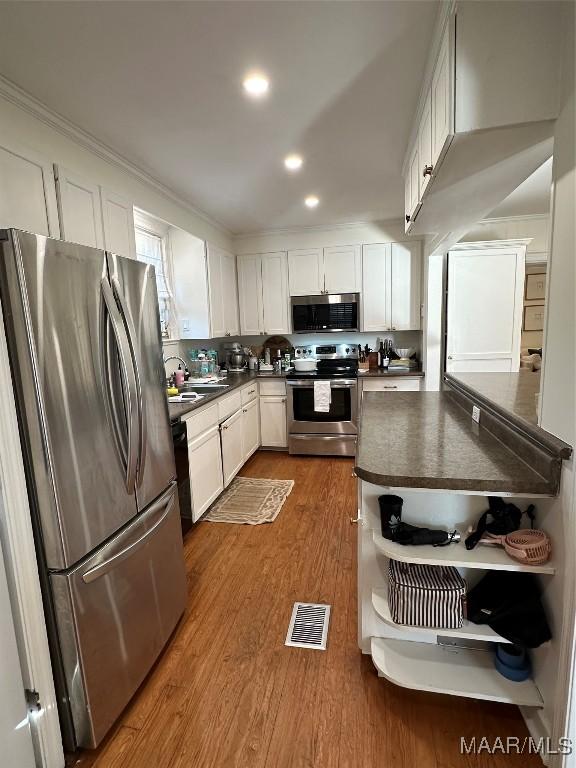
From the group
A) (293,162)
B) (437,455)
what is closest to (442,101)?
(437,455)

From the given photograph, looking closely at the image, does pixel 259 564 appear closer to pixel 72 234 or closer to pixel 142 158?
pixel 72 234

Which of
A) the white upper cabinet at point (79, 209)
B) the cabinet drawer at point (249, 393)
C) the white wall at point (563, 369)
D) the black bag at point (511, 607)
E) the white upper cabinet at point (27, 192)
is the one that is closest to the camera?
the white wall at point (563, 369)

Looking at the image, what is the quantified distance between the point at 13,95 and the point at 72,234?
0.59 meters

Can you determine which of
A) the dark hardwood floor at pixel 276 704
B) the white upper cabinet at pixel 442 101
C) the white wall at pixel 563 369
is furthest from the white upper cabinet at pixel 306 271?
the white wall at pixel 563 369

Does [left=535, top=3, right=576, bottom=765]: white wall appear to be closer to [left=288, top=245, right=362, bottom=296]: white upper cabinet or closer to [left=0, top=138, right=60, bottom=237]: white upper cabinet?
[left=0, top=138, right=60, bottom=237]: white upper cabinet

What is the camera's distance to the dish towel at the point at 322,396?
4012mm

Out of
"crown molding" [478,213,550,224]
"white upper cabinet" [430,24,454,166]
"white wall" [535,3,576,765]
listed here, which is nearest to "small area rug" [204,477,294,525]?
"white wall" [535,3,576,765]

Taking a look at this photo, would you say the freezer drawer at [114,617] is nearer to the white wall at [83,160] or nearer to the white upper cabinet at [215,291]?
the white wall at [83,160]

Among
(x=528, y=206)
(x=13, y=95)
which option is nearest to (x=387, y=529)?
(x=13, y=95)

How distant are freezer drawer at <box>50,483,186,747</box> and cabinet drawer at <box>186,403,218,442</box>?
867 millimetres

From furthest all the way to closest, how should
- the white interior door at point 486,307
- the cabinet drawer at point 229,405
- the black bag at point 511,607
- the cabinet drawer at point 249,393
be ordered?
the cabinet drawer at point 249,393 → the white interior door at point 486,307 → the cabinet drawer at point 229,405 → the black bag at point 511,607

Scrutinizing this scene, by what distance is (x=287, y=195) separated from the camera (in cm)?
329

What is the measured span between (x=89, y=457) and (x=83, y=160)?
1805mm

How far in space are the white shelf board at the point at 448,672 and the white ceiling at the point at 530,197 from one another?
3025 mm
